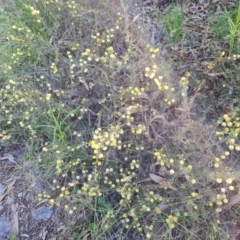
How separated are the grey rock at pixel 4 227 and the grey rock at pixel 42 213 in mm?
174

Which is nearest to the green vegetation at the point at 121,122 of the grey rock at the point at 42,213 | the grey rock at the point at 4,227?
the grey rock at the point at 42,213

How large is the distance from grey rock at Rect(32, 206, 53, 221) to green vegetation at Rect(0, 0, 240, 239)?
0.24 feet

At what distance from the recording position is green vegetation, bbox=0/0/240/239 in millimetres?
1984

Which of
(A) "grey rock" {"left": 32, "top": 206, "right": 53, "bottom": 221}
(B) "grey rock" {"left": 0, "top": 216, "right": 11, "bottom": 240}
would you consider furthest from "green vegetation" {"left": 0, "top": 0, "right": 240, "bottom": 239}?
(B) "grey rock" {"left": 0, "top": 216, "right": 11, "bottom": 240}

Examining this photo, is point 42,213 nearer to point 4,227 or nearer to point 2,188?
point 4,227

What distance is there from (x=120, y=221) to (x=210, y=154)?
0.66 meters

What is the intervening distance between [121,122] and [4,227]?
1.03m

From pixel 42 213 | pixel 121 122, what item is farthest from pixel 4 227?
pixel 121 122

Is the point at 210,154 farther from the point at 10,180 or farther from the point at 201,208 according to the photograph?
the point at 10,180

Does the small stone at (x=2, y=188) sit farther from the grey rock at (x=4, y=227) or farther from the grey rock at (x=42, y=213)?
the grey rock at (x=42, y=213)

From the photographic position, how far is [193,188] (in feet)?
6.41

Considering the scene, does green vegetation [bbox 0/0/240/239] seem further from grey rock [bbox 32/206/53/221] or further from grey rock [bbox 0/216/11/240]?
grey rock [bbox 0/216/11/240]

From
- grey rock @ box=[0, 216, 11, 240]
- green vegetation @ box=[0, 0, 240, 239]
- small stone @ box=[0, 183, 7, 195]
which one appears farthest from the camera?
small stone @ box=[0, 183, 7, 195]

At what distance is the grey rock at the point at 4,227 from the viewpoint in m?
2.39
